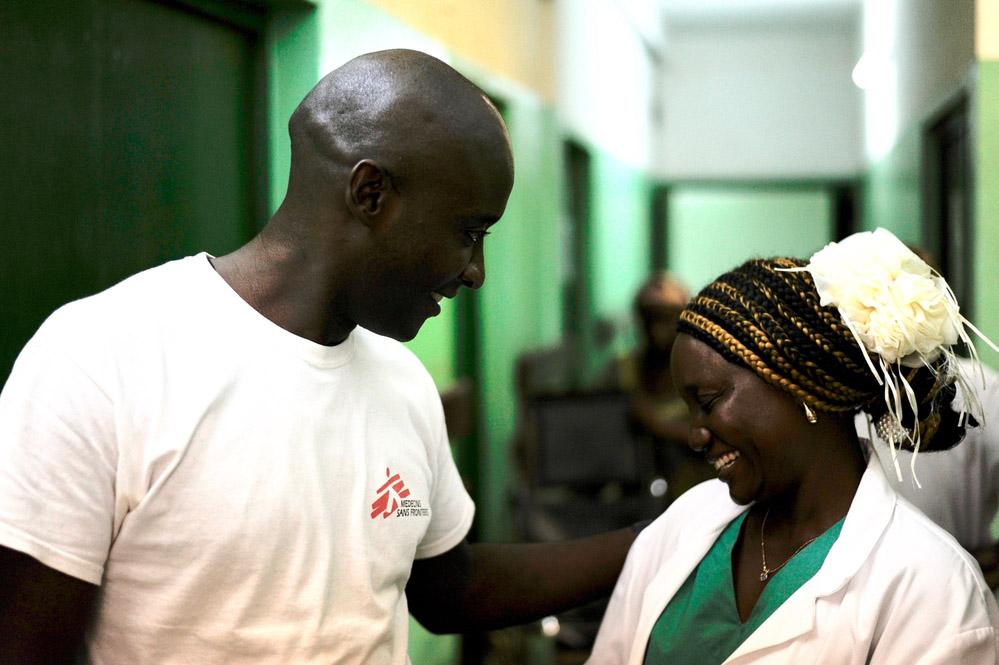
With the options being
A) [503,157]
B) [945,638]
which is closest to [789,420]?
[945,638]

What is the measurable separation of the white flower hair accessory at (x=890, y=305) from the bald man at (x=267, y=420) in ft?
1.61

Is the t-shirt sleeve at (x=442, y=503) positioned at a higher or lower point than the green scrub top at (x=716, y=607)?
higher

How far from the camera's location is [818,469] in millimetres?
1671

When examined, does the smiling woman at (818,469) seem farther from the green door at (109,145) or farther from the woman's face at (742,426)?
the green door at (109,145)

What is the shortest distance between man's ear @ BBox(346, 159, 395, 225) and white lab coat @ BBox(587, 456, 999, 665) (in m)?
0.79

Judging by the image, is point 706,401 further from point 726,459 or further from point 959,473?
point 959,473

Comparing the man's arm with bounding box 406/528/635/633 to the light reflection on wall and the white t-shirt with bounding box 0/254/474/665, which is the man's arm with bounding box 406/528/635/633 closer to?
the white t-shirt with bounding box 0/254/474/665

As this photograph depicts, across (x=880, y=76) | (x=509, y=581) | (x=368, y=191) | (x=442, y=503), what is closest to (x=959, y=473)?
(x=509, y=581)

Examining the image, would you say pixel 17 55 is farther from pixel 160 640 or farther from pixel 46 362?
pixel 160 640

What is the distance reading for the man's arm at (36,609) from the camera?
1290mm

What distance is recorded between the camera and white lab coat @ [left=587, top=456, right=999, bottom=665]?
1445mm

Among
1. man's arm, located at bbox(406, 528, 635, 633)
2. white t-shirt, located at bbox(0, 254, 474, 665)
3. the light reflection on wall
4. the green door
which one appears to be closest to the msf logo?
white t-shirt, located at bbox(0, 254, 474, 665)

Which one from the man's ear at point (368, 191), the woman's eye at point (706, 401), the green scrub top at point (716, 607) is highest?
the man's ear at point (368, 191)

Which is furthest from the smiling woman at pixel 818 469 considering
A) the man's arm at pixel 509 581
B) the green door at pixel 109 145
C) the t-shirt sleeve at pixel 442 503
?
the green door at pixel 109 145
